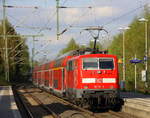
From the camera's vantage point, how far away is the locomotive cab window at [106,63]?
19.9m

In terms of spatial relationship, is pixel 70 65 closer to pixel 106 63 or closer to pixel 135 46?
pixel 106 63

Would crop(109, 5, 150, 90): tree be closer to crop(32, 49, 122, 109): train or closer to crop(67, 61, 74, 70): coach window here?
crop(67, 61, 74, 70): coach window

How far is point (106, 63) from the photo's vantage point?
20.0 meters

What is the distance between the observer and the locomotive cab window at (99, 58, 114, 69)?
782 inches

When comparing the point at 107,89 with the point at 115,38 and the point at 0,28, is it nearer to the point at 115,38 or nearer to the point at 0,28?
the point at 115,38

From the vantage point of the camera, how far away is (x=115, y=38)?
63250 mm

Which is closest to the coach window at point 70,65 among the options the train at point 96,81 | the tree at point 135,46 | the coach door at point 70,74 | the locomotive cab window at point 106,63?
the coach door at point 70,74

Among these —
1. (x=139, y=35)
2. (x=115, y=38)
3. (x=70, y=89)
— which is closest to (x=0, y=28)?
(x=115, y=38)

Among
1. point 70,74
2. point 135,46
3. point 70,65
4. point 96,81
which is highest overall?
point 135,46

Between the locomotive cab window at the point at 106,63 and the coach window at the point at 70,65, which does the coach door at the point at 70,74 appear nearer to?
the coach window at the point at 70,65

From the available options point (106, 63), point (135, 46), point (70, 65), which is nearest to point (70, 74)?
point (70, 65)

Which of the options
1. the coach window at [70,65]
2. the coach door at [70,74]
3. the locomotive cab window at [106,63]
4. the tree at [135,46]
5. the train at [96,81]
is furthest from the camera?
the tree at [135,46]

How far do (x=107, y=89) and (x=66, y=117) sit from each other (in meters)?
6.63

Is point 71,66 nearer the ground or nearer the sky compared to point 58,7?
nearer the ground
